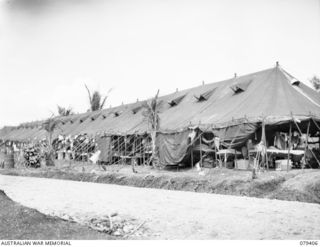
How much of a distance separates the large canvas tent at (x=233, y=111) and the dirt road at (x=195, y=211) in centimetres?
563

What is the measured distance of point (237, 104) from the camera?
18.3 m

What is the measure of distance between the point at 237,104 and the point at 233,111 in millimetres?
809

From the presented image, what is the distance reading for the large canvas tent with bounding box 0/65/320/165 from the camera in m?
15.4

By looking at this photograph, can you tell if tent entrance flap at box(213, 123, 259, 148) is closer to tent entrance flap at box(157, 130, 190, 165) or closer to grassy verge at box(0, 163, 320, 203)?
grassy verge at box(0, 163, 320, 203)

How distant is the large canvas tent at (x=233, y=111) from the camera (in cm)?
1538

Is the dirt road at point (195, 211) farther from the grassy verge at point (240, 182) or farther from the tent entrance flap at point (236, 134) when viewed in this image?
the tent entrance flap at point (236, 134)

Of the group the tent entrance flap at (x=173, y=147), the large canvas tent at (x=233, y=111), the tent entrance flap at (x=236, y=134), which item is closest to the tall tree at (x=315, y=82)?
the large canvas tent at (x=233, y=111)

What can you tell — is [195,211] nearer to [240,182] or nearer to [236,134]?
[240,182]

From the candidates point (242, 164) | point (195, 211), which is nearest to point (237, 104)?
point (242, 164)

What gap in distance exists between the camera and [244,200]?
967 centimetres

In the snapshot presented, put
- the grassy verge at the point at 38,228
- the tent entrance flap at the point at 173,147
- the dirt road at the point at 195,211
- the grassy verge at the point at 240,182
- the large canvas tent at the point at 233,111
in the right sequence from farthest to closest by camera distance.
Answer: the tent entrance flap at the point at 173,147, the large canvas tent at the point at 233,111, the grassy verge at the point at 240,182, the dirt road at the point at 195,211, the grassy verge at the point at 38,228

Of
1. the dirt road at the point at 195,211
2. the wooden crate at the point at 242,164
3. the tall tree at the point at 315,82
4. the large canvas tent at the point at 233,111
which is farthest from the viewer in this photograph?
the tall tree at the point at 315,82

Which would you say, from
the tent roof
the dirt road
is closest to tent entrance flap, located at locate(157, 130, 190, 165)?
the tent roof

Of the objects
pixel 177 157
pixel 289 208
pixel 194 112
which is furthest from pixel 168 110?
pixel 289 208
